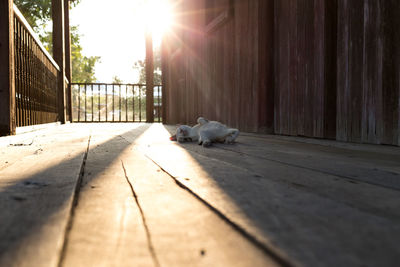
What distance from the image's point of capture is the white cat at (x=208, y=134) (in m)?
2.31

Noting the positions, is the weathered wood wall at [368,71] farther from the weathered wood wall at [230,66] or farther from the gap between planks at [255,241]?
the gap between planks at [255,241]

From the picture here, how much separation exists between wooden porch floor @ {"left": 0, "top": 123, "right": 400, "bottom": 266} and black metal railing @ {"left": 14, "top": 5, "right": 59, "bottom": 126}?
91.9 inches

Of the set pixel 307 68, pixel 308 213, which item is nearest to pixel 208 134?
pixel 307 68

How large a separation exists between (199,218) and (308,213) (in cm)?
22

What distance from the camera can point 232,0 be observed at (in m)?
4.21

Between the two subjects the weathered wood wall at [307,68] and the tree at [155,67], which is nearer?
the weathered wood wall at [307,68]

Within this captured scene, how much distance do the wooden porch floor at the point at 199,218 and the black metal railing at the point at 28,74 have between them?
91.9 inches

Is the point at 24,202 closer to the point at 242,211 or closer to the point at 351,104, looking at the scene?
the point at 242,211

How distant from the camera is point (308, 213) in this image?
24.2 inches

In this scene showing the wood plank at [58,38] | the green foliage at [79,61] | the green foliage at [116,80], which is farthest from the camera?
the green foliage at [116,80]

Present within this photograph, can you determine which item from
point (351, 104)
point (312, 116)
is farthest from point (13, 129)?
point (351, 104)

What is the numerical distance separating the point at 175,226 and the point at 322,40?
2.55 m

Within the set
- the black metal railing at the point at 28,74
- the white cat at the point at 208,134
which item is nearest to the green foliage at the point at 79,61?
the black metal railing at the point at 28,74

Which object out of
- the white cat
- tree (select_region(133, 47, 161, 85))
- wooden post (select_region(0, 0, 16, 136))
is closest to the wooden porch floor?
the white cat
